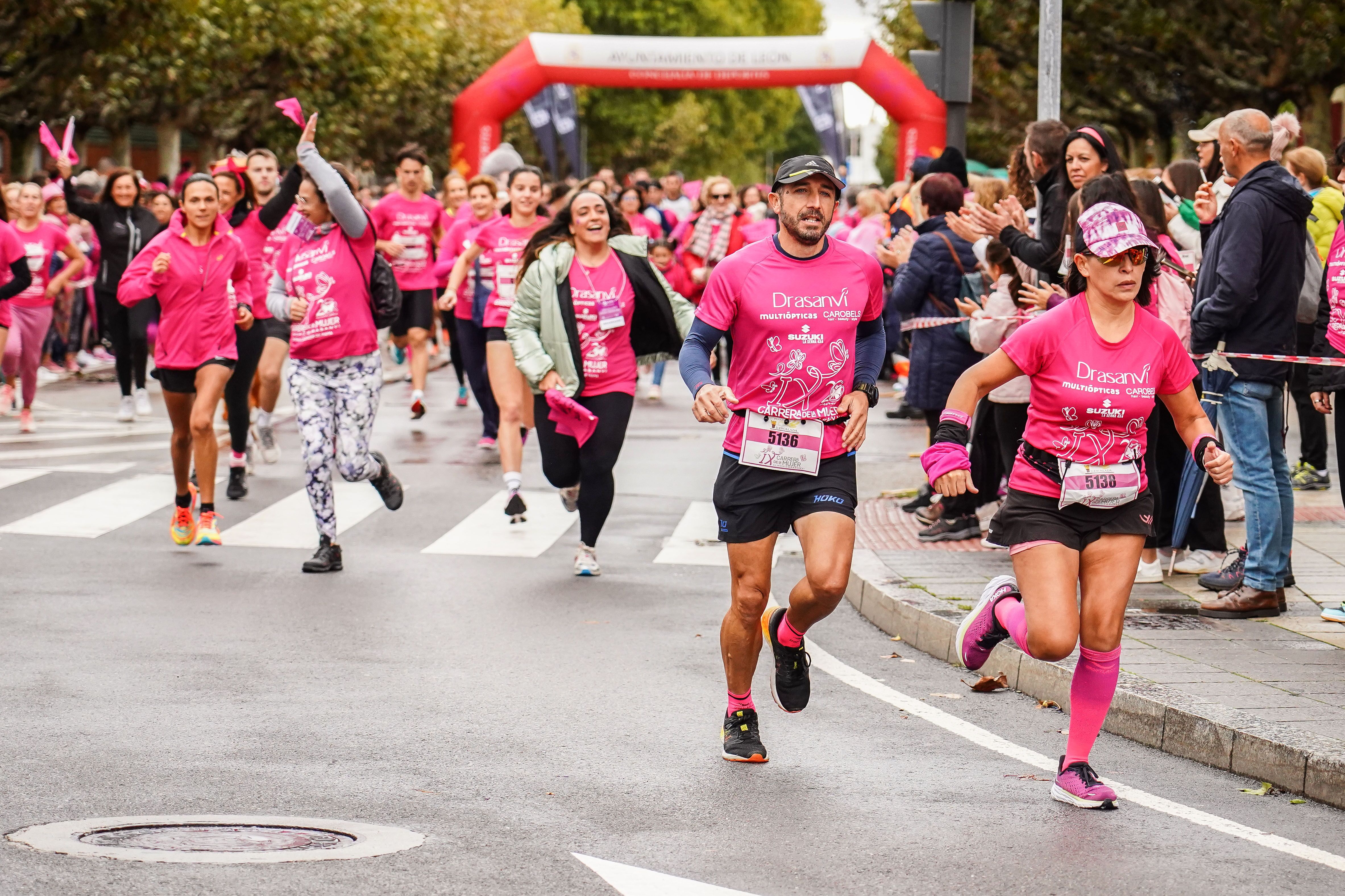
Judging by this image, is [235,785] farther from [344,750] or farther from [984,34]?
[984,34]

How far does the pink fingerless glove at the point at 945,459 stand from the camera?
5.34 meters

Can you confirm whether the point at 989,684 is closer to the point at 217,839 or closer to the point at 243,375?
the point at 217,839

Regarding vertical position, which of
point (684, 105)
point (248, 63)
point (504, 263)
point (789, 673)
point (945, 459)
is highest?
point (684, 105)

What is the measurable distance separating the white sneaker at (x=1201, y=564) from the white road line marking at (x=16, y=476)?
738cm

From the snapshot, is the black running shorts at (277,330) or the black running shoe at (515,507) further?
the black running shorts at (277,330)

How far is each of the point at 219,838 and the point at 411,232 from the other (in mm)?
11603

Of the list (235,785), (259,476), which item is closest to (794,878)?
(235,785)

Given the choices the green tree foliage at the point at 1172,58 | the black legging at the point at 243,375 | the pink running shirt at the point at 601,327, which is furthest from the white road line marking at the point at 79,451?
the green tree foliage at the point at 1172,58

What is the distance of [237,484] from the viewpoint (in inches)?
474

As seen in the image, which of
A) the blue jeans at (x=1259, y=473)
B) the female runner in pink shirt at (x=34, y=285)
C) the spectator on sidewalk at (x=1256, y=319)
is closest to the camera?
the spectator on sidewalk at (x=1256, y=319)

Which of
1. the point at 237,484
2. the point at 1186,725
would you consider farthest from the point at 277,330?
the point at 1186,725

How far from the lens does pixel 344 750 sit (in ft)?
19.3

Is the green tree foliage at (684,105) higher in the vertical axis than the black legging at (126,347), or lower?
higher

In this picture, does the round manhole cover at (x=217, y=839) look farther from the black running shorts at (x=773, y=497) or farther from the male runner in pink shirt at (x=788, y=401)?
the black running shorts at (x=773, y=497)
